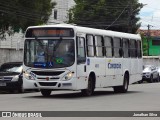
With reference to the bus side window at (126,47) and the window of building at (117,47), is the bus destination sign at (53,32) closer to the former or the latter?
the window of building at (117,47)

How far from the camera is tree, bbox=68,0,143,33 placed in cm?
6625

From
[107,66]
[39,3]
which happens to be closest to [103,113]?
[107,66]

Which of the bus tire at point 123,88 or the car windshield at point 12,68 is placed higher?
the car windshield at point 12,68

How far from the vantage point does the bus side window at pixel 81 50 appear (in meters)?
21.5

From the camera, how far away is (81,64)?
2166 cm

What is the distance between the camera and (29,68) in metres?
21.5

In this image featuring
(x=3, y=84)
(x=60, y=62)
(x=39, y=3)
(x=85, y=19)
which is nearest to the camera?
(x=60, y=62)

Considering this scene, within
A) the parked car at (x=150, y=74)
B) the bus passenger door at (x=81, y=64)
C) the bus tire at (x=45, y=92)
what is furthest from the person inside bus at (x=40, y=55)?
the parked car at (x=150, y=74)

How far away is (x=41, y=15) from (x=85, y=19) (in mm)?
33169

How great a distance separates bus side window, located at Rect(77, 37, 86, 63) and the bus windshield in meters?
0.34

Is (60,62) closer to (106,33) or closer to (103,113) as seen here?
(106,33)

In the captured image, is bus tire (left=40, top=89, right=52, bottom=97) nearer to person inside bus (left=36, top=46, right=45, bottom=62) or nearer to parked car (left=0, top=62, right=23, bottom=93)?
A: person inside bus (left=36, top=46, right=45, bottom=62)

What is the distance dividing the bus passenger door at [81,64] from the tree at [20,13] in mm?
8503

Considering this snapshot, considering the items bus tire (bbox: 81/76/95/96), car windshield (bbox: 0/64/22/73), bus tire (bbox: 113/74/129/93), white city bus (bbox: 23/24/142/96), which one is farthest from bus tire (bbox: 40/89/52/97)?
bus tire (bbox: 113/74/129/93)
